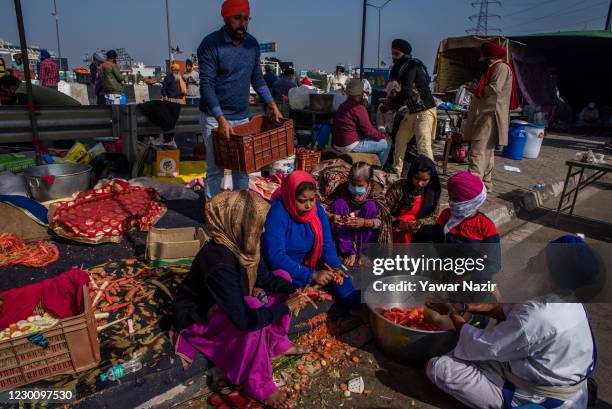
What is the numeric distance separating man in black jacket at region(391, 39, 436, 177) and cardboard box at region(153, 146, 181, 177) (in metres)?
3.49

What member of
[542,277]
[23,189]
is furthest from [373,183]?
[23,189]

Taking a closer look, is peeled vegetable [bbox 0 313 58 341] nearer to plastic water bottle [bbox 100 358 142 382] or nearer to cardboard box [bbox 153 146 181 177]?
plastic water bottle [bbox 100 358 142 382]

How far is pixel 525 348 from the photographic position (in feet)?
7.61

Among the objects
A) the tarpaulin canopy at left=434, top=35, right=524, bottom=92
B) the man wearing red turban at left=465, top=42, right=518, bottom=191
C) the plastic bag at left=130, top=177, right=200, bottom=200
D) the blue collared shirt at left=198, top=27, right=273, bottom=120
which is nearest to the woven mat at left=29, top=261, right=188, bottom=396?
the blue collared shirt at left=198, top=27, right=273, bottom=120

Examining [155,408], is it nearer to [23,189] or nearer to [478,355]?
[478,355]

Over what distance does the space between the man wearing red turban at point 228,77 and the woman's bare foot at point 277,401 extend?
2354mm

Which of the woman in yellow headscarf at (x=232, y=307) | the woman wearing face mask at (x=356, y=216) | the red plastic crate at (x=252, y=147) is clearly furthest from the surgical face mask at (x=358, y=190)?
the woman in yellow headscarf at (x=232, y=307)

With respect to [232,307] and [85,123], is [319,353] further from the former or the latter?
[85,123]

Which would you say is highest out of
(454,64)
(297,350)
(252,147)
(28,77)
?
(454,64)

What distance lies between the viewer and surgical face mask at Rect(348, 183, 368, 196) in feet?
13.8

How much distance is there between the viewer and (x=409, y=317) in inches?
127

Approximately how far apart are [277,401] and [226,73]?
121 inches

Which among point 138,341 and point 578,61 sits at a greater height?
point 578,61

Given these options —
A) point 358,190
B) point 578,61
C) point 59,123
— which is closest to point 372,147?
point 358,190
